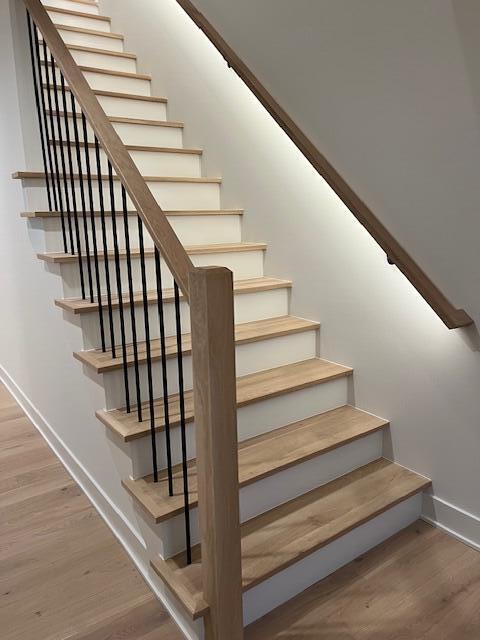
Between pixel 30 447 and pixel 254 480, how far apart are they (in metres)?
1.72

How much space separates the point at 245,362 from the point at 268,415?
31cm

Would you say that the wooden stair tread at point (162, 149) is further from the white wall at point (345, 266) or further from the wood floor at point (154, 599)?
the wood floor at point (154, 599)

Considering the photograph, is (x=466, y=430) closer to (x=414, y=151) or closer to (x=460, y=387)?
(x=460, y=387)

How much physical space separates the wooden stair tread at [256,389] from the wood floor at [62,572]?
58 centimetres

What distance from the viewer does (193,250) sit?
2.70 meters

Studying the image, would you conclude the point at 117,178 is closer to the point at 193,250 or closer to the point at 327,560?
the point at 193,250

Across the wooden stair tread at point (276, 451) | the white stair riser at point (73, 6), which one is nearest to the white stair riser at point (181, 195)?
the wooden stair tread at point (276, 451)

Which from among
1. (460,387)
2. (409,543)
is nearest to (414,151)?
(460,387)

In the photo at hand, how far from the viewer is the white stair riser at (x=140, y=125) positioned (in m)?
3.31

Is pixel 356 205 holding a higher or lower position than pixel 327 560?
higher

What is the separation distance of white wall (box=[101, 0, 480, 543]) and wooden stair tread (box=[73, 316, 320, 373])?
5.0 inches

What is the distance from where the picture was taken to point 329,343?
8.73 feet

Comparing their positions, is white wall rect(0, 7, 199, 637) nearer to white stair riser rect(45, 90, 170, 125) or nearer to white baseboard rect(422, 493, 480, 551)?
white stair riser rect(45, 90, 170, 125)

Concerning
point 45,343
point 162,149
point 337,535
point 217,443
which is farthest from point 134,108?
point 337,535
